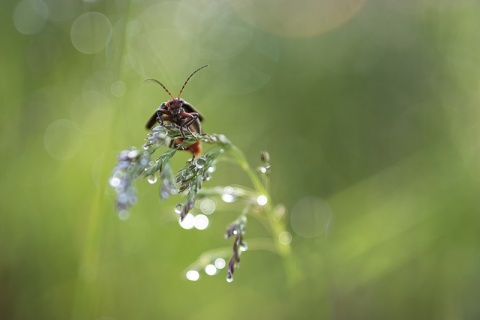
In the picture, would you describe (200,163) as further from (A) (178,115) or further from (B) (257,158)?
(B) (257,158)

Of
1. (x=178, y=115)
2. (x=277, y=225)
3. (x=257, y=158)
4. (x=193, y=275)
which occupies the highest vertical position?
(x=257, y=158)

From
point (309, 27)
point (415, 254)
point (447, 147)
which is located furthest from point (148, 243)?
point (309, 27)

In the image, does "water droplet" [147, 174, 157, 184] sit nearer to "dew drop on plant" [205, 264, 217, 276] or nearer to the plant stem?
the plant stem

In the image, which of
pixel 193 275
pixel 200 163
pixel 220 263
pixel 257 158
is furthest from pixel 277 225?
pixel 257 158

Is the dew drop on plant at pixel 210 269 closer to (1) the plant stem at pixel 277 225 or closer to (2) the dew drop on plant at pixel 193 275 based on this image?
(2) the dew drop on plant at pixel 193 275

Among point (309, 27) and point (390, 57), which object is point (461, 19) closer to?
point (390, 57)

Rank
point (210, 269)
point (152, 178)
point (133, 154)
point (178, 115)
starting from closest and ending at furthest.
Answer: point (133, 154) < point (152, 178) < point (178, 115) < point (210, 269)

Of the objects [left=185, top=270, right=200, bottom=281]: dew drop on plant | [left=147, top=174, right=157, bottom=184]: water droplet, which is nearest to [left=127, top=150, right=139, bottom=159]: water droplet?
[left=147, top=174, right=157, bottom=184]: water droplet

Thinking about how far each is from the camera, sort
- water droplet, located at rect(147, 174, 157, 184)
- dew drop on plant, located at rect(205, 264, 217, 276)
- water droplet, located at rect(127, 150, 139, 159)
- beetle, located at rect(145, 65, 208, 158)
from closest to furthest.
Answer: water droplet, located at rect(127, 150, 139, 159), water droplet, located at rect(147, 174, 157, 184), beetle, located at rect(145, 65, 208, 158), dew drop on plant, located at rect(205, 264, 217, 276)
